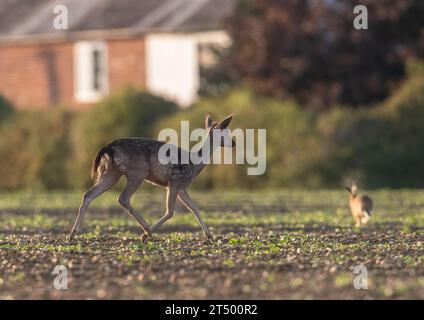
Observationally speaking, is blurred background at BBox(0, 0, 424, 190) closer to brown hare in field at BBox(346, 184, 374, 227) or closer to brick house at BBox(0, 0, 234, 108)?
brick house at BBox(0, 0, 234, 108)

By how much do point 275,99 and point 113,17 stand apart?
12467 millimetres

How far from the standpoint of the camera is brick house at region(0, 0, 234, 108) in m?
48.5

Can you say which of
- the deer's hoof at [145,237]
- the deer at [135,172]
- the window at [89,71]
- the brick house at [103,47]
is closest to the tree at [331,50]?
the brick house at [103,47]

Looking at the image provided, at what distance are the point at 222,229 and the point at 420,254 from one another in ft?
18.7

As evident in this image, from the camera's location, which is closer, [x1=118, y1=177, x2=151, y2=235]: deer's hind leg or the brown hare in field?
[x1=118, y1=177, x2=151, y2=235]: deer's hind leg

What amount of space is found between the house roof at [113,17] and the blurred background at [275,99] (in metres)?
0.11

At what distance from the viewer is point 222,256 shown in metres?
16.1

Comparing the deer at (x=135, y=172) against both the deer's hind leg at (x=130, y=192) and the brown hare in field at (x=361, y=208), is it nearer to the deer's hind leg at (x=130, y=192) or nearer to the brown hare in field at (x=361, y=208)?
the deer's hind leg at (x=130, y=192)

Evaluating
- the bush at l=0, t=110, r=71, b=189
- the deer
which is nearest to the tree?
the bush at l=0, t=110, r=71, b=189

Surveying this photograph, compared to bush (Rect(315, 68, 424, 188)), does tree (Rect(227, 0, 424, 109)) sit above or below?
above

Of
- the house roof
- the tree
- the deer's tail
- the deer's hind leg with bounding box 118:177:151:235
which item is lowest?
the deer's hind leg with bounding box 118:177:151:235

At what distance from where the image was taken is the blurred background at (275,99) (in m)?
36.4

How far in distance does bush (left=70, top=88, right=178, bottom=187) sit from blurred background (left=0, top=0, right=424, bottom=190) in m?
0.04

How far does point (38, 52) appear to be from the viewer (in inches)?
2063
